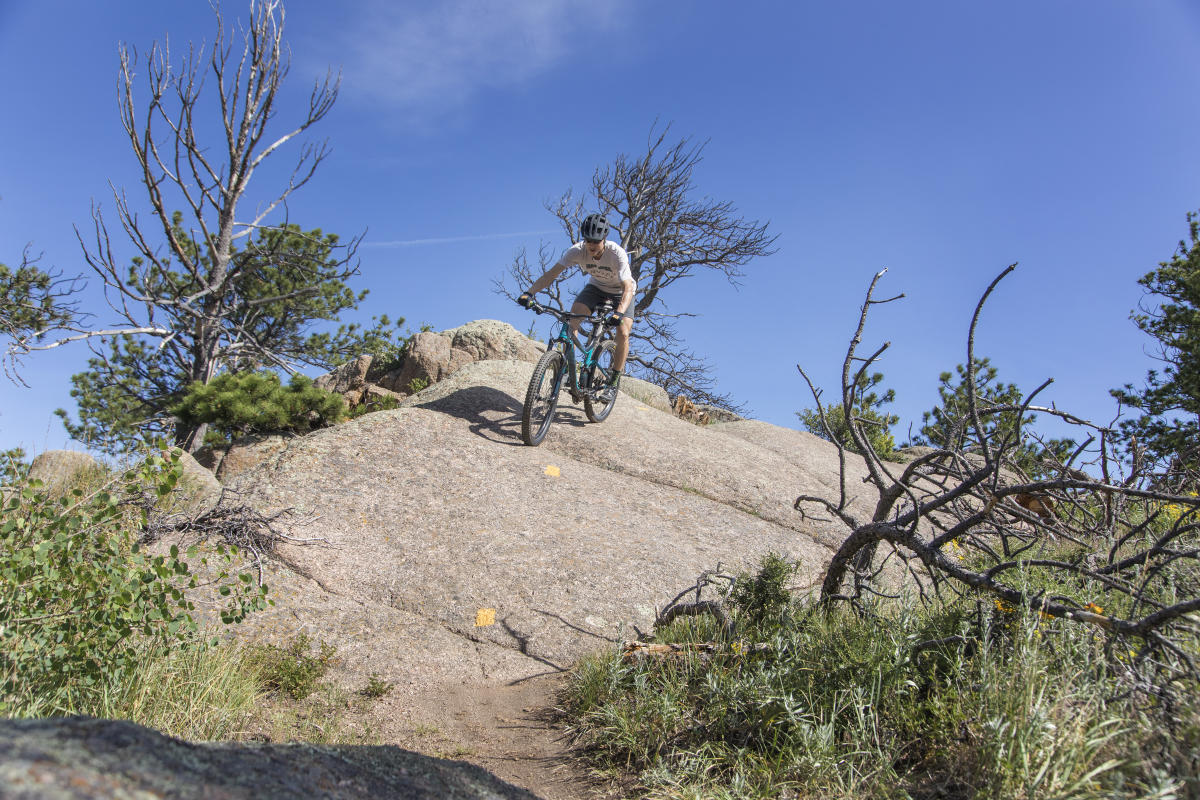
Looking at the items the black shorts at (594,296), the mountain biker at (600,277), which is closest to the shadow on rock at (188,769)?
the mountain biker at (600,277)

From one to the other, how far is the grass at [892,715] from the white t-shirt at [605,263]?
5146 millimetres

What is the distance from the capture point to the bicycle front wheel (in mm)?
7918

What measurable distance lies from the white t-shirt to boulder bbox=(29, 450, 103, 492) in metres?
5.97

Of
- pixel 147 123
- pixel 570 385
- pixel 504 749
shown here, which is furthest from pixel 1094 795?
pixel 147 123

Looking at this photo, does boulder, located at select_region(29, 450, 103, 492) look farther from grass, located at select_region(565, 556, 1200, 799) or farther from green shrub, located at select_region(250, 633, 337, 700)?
grass, located at select_region(565, 556, 1200, 799)

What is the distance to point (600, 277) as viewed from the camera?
8.62 metres

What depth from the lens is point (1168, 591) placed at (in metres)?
3.06

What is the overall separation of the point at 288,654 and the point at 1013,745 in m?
3.87

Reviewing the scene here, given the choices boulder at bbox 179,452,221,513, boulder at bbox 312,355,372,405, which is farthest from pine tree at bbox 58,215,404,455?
boulder at bbox 179,452,221,513

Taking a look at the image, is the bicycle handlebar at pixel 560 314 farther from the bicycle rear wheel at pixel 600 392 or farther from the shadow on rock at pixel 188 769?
the shadow on rock at pixel 188 769

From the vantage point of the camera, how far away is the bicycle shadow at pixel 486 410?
27.7 feet

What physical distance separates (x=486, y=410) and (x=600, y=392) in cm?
146

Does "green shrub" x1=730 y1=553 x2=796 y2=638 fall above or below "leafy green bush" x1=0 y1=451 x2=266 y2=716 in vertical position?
above

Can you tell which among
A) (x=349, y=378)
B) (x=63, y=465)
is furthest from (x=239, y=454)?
(x=349, y=378)
